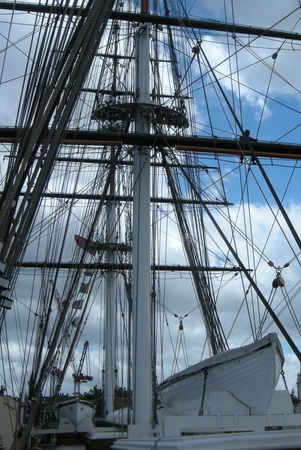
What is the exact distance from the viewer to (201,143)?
1941cm

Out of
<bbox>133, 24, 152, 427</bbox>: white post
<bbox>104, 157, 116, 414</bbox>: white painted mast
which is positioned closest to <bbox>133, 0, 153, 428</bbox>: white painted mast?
<bbox>133, 24, 152, 427</bbox>: white post

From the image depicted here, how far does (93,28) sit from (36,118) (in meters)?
1.38

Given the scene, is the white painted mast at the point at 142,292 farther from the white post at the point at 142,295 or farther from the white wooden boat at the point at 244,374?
the white wooden boat at the point at 244,374

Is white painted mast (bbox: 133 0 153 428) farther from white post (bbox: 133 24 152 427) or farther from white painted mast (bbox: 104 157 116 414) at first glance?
white painted mast (bbox: 104 157 116 414)

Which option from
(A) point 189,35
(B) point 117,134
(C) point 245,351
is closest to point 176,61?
(A) point 189,35

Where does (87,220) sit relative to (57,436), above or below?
above

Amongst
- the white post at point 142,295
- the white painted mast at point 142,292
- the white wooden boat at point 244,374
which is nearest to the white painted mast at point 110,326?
the white painted mast at point 142,292

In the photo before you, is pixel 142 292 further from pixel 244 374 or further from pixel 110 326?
pixel 110 326

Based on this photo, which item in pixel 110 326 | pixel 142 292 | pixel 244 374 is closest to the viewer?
pixel 244 374

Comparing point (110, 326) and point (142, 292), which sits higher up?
point (110, 326)

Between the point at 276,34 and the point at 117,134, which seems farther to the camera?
the point at 276,34

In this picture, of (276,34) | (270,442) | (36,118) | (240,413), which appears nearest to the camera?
(270,442)

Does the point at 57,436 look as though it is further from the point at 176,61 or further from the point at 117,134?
the point at 176,61

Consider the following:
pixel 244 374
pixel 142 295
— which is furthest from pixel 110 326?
pixel 244 374
